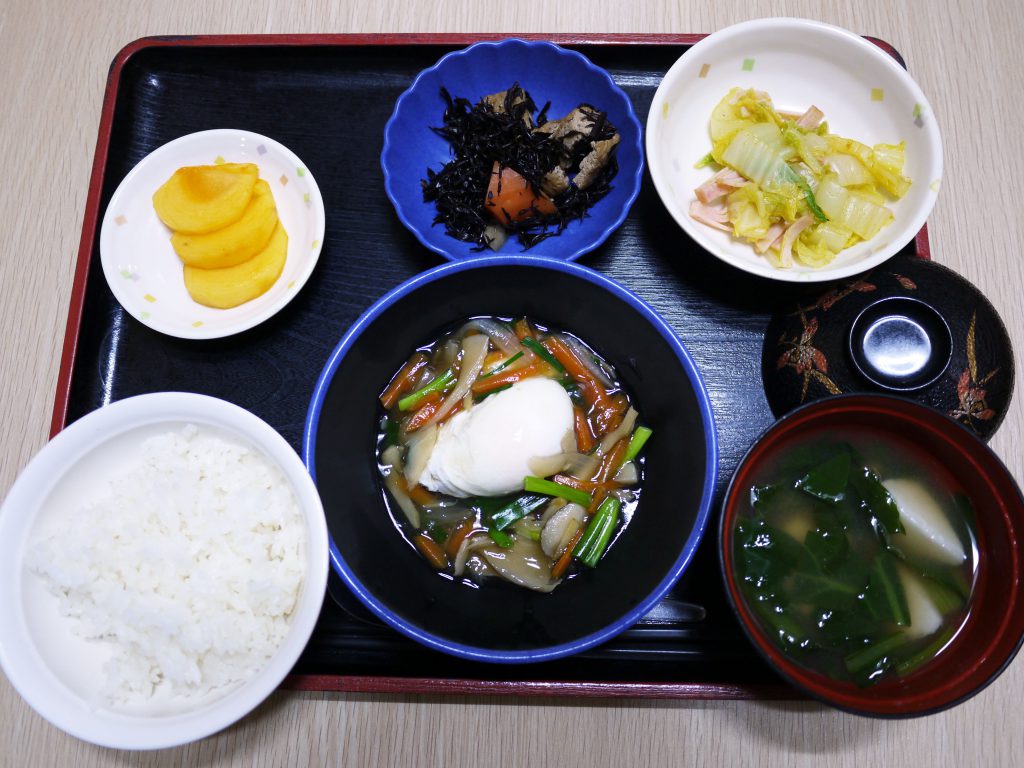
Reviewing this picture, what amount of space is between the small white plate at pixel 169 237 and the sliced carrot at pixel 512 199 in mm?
543

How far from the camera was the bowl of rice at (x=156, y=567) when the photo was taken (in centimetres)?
156

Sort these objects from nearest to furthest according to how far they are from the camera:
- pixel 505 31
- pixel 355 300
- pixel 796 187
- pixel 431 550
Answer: pixel 431 550 → pixel 796 187 → pixel 355 300 → pixel 505 31

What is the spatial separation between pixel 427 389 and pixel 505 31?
1.43 m

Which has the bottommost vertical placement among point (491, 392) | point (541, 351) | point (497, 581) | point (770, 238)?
point (497, 581)

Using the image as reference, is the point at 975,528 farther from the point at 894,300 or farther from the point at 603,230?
the point at 603,230

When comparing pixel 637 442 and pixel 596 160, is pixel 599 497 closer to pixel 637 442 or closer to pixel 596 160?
pixel 637 442

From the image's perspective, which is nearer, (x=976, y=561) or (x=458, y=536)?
(x=976, y=561)

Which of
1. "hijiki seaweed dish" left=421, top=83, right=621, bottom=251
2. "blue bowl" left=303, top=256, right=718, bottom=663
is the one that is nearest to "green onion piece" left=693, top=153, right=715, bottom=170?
"hijiki seaweed dish" left=421, top=83, right=621, bottom=251

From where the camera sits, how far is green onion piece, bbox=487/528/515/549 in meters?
1.87

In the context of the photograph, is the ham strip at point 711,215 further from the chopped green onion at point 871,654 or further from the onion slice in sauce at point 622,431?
the chopped green onion at point 871,654

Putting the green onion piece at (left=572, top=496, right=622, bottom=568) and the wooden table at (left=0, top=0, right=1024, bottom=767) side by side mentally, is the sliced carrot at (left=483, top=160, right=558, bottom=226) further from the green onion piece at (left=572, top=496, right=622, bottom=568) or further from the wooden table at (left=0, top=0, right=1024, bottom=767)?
the green onion piece at (left=572, top=496, right=622, bottom=568)

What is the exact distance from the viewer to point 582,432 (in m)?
1.97

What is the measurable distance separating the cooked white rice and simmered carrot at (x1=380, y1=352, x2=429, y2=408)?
1.33ft

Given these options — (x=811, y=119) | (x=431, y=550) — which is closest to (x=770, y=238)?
(x=811, y=119)
